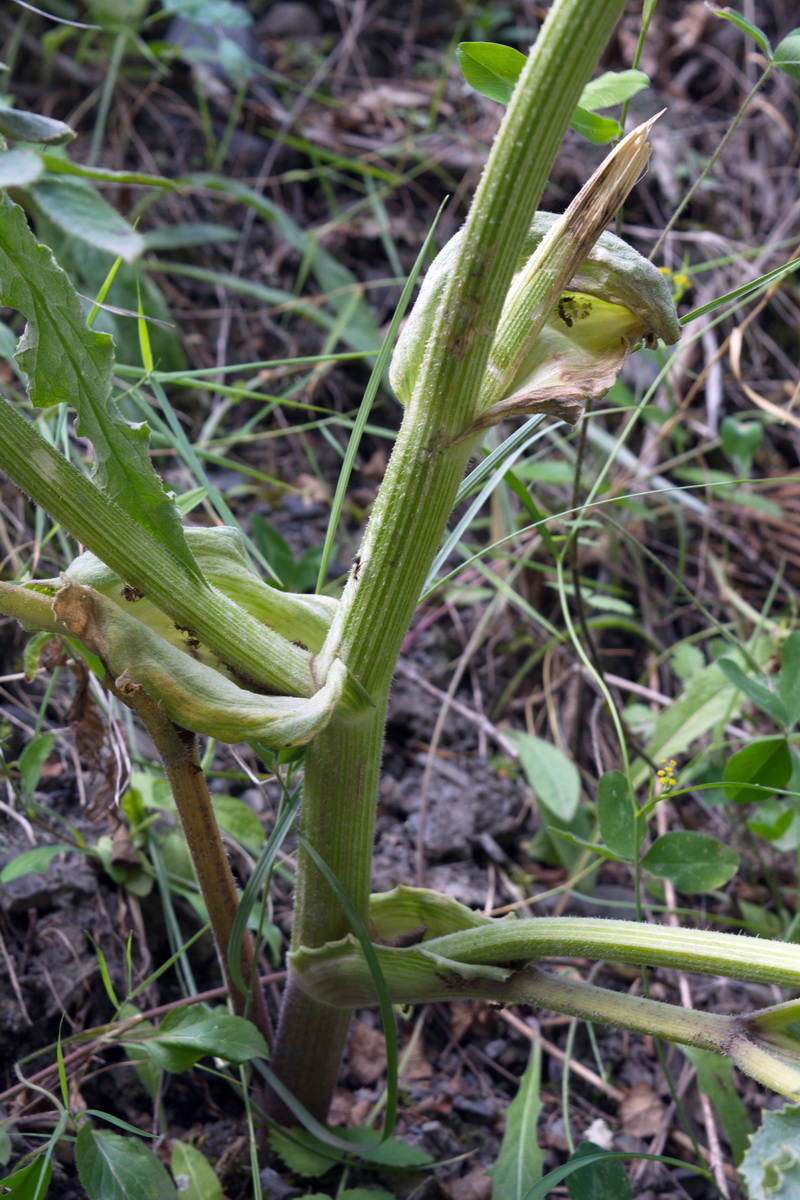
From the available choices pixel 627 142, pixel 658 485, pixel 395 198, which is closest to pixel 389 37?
pixel 395 198

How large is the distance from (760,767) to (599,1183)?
1.88 feet

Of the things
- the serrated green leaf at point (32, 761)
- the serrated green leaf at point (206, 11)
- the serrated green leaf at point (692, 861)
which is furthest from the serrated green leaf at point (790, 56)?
the serrated green leaf at point (206, 11)

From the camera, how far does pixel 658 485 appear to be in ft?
7.63

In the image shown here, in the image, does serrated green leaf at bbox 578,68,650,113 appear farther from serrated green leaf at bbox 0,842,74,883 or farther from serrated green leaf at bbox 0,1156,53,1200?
serrated green leaf at bbox 0,1156,53,1200

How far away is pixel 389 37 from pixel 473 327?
2938mm

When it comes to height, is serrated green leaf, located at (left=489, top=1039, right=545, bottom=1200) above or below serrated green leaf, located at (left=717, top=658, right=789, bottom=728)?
below

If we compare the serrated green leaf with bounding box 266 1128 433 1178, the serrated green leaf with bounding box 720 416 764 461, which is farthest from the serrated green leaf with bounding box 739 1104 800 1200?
the serrated green leaf with bounding box 720 416 764 461

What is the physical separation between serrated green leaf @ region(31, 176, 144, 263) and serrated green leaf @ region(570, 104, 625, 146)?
2.04 ft

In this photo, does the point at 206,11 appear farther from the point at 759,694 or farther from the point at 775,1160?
the point at 775,1160

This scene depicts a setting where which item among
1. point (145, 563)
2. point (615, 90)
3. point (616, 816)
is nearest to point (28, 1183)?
point (145, 563)

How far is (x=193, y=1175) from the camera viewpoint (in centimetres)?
110

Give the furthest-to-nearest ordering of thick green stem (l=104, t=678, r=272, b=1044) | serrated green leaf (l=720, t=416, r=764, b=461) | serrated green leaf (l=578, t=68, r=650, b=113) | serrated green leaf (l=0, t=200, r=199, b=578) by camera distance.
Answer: serrated green leaf (l=720, t=416, r=764, b=461), serrated green leaf (l=578, t=68, r=650, b=113), thick green stem (l=104, t=678, r=272, b=1044), serrated green leaf (l=0, t=200, r=199, b=578)

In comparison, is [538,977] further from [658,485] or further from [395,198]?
[395,198]

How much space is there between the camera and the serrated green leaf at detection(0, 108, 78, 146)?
2.38 feet
